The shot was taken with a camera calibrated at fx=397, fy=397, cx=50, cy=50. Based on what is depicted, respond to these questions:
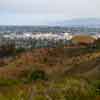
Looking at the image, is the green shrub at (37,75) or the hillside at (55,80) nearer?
the hillside at (55,80)

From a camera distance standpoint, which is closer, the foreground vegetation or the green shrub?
the foreground vegetation

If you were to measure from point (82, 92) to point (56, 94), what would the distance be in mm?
1363

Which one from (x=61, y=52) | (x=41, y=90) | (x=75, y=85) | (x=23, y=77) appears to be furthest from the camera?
(x=61, y=52)

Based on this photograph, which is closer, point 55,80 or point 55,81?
point 55,81

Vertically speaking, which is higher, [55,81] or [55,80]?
[55,81]

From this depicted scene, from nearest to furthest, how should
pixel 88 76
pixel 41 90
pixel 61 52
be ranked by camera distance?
pixel 41 90
pixel 88 76
pixel 61 52

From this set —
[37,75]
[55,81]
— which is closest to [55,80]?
[55,81]

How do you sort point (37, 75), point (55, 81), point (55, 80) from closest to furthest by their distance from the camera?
point (55, 81) → point (55, 80) → point (37, 75)

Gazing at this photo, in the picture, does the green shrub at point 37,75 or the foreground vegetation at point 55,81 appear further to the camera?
the green shrub at point 37,75

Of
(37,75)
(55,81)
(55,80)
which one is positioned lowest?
(37,75)

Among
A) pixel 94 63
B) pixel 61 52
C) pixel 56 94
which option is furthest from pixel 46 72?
pixel 61 52

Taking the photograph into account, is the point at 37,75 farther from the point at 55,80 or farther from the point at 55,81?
the point at 55,81

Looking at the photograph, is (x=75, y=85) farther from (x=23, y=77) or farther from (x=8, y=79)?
(x=23, y=77)

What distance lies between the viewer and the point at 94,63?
28.9 metres
